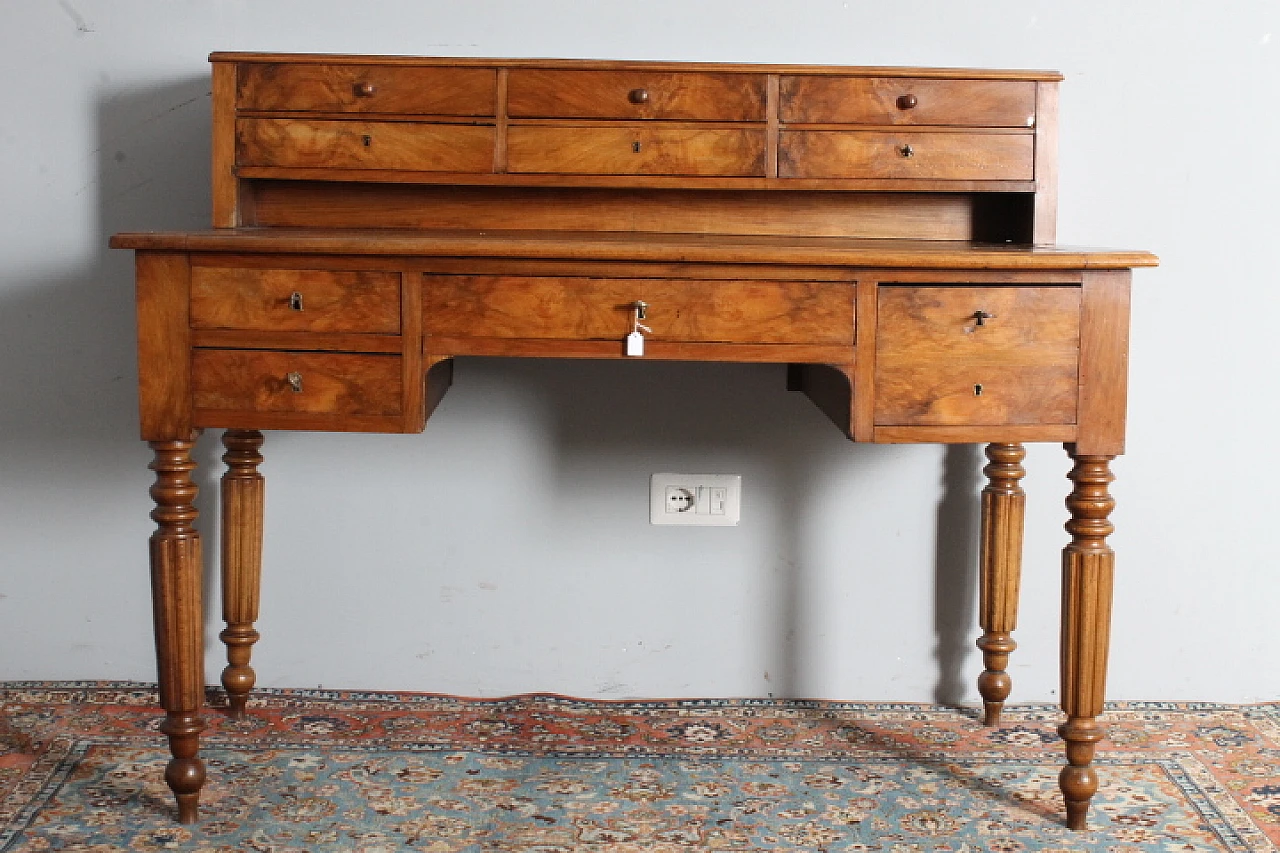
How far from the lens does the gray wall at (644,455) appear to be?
87.3 inches

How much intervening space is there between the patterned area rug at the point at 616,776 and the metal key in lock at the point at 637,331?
26.9 inches

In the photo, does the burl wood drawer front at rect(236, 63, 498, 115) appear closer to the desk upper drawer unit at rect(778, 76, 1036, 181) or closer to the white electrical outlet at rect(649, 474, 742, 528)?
the desk upper drawer unit at rect(778, 76, 1036, 181)

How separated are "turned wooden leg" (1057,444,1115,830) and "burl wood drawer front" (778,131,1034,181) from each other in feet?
1.84

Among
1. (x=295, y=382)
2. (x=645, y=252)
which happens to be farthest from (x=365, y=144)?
(x=645, y=252)

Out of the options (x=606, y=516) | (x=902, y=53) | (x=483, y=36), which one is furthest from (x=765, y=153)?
(x=606, y=516)

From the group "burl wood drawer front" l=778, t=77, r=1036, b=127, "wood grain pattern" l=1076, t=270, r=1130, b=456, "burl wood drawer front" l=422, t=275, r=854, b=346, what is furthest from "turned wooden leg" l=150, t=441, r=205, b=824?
"wood grain pattern" l=1076, t=270, r=1130, b=456

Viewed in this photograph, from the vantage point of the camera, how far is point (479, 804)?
1914 mm

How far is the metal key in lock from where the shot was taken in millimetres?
1694

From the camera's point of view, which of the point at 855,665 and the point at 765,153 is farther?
the point at 855,665

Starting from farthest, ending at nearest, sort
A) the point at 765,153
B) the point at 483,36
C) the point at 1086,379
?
1. the point at 483,36
2. the point at 765,153
3. the point at 1086,379

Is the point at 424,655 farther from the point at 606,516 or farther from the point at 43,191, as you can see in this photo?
the point at 43,191

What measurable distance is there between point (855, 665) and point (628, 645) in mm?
415

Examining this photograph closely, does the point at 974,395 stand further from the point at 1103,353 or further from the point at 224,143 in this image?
the point at 224,143

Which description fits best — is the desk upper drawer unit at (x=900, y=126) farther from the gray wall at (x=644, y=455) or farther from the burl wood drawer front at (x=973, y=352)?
the burl wood drawer front at (x=973, y=352)
